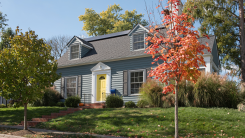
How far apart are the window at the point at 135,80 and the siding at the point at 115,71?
393mm

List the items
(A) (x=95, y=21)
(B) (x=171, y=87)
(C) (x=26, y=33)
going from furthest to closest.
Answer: (A) (x=95, y=21), (C) (x=26, y=33), (B) (x=171, y=87)

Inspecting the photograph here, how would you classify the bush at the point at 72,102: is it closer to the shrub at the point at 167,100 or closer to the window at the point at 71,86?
the window at the point at 71,86

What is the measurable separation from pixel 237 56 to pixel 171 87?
16097 mm

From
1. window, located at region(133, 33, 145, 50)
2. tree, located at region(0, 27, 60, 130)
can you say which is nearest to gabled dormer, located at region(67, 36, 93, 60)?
window, located at region(133, 33, 145, 50)

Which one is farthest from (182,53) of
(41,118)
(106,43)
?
(106,43)

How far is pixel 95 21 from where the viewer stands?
31.4 meters

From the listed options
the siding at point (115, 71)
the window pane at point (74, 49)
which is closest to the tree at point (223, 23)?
the siding at point (115, 71)

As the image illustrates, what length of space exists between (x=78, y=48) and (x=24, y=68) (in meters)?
10.00

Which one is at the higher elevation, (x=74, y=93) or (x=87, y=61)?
(x=87, y=61)

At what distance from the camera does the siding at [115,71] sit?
1384 cm

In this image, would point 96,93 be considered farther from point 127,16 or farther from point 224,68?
point 127,16

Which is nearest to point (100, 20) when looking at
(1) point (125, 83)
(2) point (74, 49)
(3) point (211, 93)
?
(2) point (74, 49)

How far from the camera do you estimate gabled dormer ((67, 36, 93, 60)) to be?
17.2 metres

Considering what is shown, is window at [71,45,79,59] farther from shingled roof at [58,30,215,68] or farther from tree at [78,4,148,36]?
tree at [78,4,148,36]
